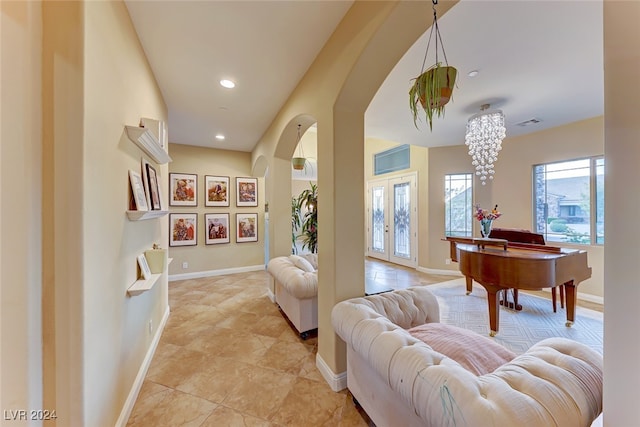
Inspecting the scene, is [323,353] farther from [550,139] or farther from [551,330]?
[550,139]

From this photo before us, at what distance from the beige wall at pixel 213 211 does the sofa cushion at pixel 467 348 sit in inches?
185

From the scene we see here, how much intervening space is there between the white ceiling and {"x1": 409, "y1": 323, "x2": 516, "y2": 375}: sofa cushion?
2363 millimetres

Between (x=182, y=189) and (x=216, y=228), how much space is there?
1.07 metres

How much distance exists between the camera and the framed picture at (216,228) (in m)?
5.20

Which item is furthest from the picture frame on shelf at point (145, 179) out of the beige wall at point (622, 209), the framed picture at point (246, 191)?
the framed picture at point (246, 191)

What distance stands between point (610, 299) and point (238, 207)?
5.63 meters

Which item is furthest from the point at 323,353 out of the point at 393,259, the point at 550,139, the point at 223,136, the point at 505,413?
the point at 550,139

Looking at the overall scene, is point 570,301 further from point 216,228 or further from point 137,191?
point 216,228

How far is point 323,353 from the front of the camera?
6.82 ft

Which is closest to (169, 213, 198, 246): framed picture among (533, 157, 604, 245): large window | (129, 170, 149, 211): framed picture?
(129, 170, 149, 211): framed picture

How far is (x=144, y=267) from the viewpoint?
1992 mm

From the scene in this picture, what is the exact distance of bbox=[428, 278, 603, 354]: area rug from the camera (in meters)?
2.77

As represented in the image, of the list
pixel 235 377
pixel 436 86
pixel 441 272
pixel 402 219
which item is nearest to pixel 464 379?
pixel 436 86

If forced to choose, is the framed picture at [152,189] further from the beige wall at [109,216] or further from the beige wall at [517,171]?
the beige wall at [517,171]
